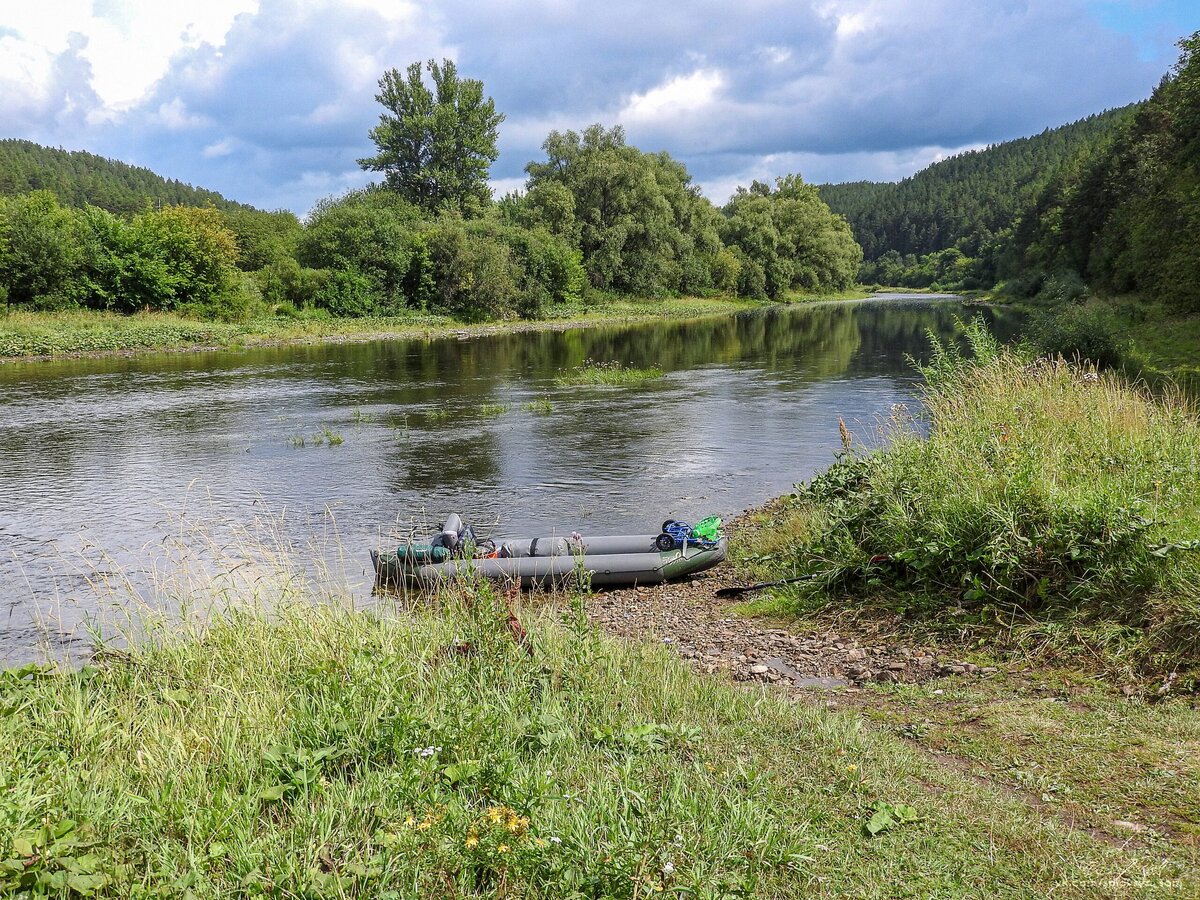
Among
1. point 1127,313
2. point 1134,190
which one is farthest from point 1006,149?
point 1127,313

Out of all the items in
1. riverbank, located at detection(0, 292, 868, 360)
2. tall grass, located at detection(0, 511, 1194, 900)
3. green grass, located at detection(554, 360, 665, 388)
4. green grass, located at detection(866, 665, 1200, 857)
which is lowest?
green grass, located at detection(866, 665, 1200, 857)

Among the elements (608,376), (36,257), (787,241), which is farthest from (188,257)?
(787,241)

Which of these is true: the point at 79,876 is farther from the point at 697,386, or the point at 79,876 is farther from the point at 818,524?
the point at 697,386

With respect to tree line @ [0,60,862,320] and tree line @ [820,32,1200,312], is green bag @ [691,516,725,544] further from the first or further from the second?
tree line @ [0,60,862,320]

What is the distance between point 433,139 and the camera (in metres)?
79.9

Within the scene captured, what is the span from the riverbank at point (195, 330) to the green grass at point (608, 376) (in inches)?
816

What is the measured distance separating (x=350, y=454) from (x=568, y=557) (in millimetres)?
10501

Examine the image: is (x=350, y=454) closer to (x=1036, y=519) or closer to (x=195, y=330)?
(x=1036, y=519)

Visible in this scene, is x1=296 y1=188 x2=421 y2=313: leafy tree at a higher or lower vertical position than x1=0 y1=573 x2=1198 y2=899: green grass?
higher

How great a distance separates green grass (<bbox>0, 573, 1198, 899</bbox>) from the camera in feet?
11.8

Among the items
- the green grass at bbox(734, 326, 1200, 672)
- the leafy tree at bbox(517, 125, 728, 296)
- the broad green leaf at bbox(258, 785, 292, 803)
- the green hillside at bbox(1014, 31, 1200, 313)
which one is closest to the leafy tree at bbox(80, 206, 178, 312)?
the leafy tree at bbox(517, 125, 728, 296)

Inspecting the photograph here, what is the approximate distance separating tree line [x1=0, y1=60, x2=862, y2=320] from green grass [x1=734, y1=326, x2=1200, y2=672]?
49.9 metres

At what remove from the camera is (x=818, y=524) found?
10.2 m

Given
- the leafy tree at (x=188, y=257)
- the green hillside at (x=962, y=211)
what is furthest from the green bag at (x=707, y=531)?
the green hillside at (x=962, y=211)
